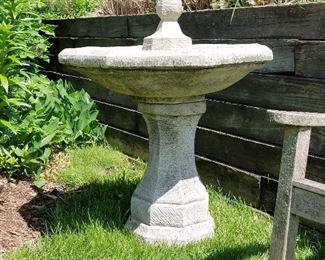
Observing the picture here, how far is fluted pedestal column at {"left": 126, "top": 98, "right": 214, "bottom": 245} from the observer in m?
2.88

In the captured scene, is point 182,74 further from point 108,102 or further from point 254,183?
point 108,102

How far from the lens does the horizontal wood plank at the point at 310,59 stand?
9.30ft

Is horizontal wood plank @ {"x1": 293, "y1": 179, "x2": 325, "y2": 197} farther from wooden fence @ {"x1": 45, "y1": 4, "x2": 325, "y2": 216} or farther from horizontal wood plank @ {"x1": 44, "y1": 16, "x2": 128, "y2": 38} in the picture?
horizontal wood plank @ {"x1": 44, "y1": 16, "x2": 128, "y2": 38}

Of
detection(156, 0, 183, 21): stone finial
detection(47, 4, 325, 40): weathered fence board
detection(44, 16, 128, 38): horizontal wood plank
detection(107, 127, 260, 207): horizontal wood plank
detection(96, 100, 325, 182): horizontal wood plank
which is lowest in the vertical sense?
detection(107, 127, 260, 207): horizontal wood plank

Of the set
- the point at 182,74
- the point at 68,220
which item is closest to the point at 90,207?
the point at 68,220

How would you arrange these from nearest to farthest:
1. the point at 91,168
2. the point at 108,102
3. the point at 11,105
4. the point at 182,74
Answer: the point at 182,74 → the point at 11,105 → the point at 91,168 → the point at 108,102

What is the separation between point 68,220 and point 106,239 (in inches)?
15.1

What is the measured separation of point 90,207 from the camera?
3354mm

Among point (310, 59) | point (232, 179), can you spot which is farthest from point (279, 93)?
point (232, 179)

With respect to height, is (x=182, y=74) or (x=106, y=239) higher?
(x=182, y=74)

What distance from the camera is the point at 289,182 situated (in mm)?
2111

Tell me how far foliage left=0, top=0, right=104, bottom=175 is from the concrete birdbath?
0.87 m

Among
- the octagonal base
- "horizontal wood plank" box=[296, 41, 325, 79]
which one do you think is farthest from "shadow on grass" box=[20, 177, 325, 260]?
"horizontal wood plank" box=[296, 41, 325, 79]

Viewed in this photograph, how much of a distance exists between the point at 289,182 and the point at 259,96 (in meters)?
1.22
